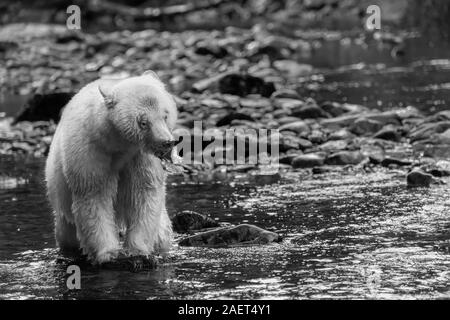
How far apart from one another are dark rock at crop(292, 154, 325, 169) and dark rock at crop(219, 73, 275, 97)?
656 centimetres

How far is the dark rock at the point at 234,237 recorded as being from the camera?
923 centimetres

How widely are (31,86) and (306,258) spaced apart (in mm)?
20170

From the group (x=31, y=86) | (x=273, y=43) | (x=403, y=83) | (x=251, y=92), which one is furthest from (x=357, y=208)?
(x=273, y=43)

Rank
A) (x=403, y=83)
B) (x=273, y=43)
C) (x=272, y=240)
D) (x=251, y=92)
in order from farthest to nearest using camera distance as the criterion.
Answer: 1. (x=273, y=43)
2. (x=403, y=83)
3. (x=251, y=92)
4. (x=272, y=240)

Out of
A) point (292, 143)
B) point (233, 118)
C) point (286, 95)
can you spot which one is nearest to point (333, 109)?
point (286, 95)

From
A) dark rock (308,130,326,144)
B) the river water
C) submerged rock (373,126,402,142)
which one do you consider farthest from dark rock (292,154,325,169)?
submerged rock (373,126,402,142)

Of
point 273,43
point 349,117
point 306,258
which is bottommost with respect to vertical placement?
point 306,258

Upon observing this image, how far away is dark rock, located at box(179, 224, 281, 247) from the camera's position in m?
9.23

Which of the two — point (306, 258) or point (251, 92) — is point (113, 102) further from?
point (251, 92)

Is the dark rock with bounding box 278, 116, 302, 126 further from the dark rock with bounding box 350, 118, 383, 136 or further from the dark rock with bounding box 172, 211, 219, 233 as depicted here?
the dark rock with bounding box 172, 211, 219, 233

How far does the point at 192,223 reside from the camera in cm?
1010

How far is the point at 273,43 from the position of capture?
3128cm

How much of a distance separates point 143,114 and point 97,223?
144 cm

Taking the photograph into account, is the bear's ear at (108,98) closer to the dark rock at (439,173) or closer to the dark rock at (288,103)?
the dark rock at (439,173)
